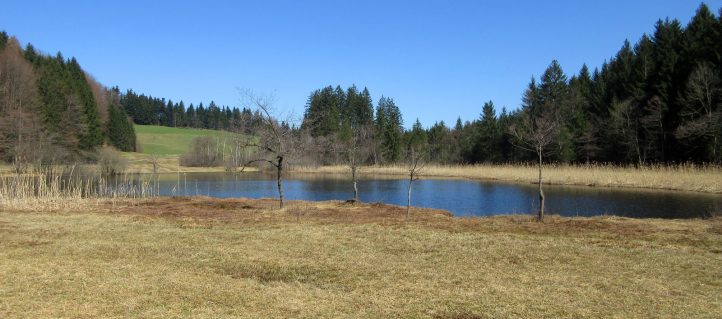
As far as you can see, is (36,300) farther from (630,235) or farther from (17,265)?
(630,235)

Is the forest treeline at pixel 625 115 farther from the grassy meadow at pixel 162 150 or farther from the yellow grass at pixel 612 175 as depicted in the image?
the grassy meadow at pixel 162 150

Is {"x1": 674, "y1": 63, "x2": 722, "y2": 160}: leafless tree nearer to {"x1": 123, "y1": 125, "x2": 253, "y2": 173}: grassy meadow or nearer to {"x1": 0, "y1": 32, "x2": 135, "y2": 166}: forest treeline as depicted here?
{"x1": 123, "y1": 125, "x2": 253, "y2": 173}: grassy meadow

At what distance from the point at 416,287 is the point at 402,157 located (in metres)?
67.8

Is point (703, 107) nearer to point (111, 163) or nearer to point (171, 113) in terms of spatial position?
point (111, 163)

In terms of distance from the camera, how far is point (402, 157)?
75.1 m

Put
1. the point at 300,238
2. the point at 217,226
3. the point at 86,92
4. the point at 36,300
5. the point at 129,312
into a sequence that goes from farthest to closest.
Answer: the point at 86,92 → the point at 217,226 → the point at 300,238 → the point at 36,300 → the point at 129,312

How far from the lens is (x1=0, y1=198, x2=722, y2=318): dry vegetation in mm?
6595

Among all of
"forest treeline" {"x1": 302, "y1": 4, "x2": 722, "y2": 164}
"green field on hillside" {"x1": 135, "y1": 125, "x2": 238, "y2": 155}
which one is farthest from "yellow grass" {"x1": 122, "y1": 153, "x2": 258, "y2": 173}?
"forest treeline" {"x1": 302, "y1": 4, "x2": 722, "y2": 164}

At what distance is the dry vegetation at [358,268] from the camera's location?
21.6 ft

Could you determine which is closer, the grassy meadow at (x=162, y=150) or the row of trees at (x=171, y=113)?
the grassy meadow at (x=162, y=150)

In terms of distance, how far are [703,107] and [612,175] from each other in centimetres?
959

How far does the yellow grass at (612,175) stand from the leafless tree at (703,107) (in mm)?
2729

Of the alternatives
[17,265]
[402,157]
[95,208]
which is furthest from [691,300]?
[402,157]

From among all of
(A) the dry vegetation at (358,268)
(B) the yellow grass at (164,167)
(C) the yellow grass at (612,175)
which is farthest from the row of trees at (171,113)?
(A) the dry vegetation at (358,268)
